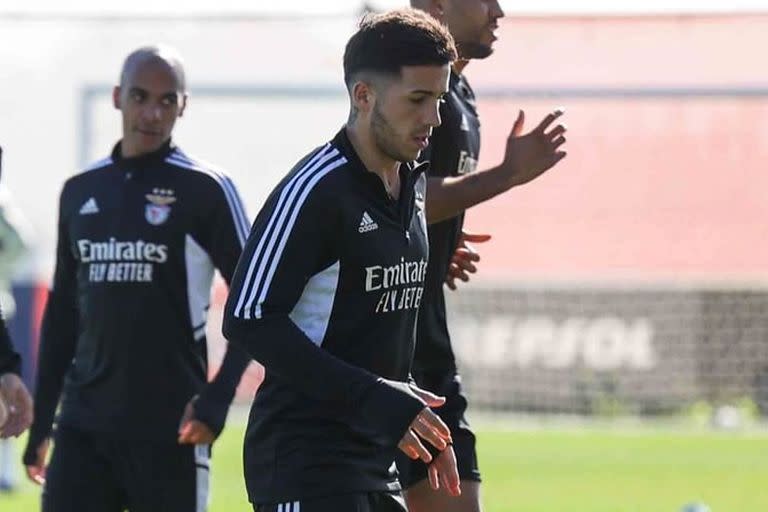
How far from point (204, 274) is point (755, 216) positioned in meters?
9.59

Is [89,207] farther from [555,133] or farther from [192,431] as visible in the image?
[555,133]

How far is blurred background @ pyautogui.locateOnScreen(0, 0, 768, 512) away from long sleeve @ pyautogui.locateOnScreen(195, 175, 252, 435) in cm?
601

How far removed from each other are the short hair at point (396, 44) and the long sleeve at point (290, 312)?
0.43 metres

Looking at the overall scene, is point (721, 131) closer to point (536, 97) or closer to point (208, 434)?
point (536, 97)

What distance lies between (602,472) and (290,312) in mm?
10573

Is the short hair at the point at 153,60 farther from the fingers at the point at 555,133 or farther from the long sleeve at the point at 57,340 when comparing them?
the fingers at the point at 555,133

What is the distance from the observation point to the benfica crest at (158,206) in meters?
7.61

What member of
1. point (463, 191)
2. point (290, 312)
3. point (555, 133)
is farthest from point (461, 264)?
point (290, 312)

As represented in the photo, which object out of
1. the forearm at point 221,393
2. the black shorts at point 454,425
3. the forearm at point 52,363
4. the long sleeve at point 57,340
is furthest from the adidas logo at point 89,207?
the black shorts at point 454,425

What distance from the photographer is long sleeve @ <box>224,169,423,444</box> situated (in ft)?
18.0

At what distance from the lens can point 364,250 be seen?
18.7ft

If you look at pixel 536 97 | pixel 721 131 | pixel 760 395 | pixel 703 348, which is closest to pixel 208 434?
pixel 536 97

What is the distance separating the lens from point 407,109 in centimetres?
580

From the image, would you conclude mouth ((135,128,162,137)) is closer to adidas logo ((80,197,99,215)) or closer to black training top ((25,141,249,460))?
black training top ((25,141,249,460))
